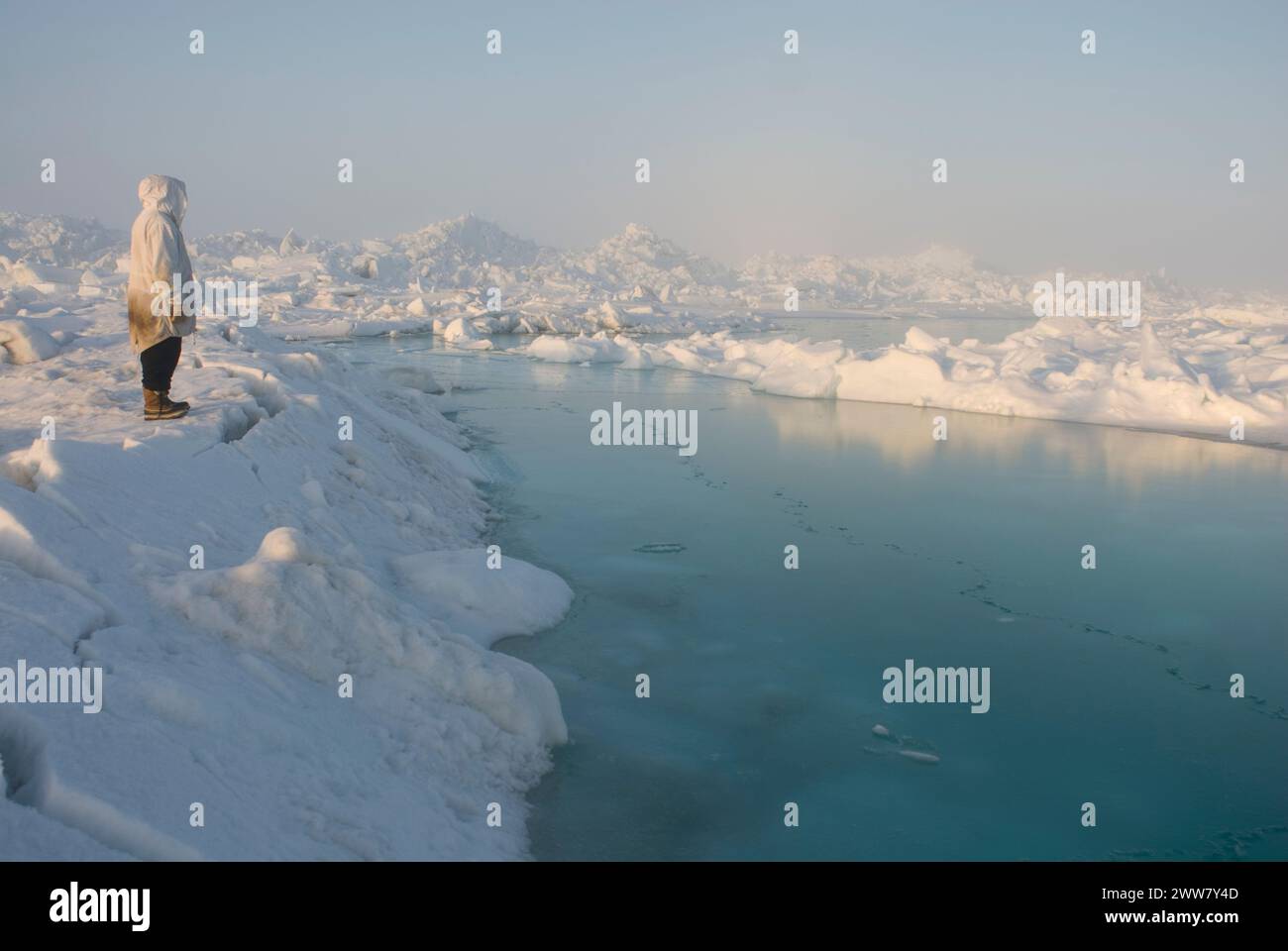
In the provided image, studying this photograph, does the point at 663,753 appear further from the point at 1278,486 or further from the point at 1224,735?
the point at 1278,486

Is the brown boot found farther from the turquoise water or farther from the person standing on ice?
the turquoise water

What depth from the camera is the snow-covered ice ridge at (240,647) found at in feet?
8.12

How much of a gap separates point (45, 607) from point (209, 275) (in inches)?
1873

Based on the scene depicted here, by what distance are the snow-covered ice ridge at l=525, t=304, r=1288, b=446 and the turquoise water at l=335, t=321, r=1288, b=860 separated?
3557 mm

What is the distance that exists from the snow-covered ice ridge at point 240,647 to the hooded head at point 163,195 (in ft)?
4.08

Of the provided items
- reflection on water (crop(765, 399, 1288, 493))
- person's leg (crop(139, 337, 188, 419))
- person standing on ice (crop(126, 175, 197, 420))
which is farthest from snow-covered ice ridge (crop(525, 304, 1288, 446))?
person standing on ice (crop(126, 175, 197, 420))

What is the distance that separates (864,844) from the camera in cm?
363

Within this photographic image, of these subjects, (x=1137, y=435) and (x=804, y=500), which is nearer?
(x=804, y=500)

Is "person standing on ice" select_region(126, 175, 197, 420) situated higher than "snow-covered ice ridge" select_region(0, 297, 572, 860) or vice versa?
"person standing on ice" select_region(126, 175, 197, 420)

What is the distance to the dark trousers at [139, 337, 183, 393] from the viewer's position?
534 centimetres
